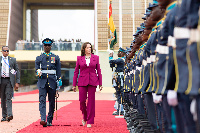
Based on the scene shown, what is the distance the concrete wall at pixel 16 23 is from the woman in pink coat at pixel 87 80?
130 feet

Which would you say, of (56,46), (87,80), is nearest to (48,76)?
(87,80)

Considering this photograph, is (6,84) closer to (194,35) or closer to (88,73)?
(88,73)

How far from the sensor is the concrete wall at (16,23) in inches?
1827

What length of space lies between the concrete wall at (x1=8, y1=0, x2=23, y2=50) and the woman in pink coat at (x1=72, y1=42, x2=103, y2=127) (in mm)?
39574

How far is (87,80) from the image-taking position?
297 inches

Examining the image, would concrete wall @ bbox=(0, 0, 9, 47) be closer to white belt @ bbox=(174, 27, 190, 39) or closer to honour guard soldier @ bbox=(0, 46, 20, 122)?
honour guard soldier @ bbox=(0, 46, 20, 122)

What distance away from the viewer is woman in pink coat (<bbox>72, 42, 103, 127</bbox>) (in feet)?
24.5

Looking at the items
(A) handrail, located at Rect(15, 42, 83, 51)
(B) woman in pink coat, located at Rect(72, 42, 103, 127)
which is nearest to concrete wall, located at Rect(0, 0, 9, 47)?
(A) handrail, located at Rect(15, 42, 83, 51)

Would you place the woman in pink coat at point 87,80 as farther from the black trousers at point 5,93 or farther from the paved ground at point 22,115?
the black trousers at point 5,93

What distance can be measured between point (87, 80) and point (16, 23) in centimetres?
4409

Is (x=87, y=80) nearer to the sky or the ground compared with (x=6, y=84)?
nearer to the sky

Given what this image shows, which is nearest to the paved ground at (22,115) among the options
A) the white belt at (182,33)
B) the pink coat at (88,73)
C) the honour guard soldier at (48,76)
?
the honour guard soldier at (48,76)

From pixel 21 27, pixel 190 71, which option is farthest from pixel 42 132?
pixel 21 27

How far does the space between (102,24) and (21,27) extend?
16.5 meters
